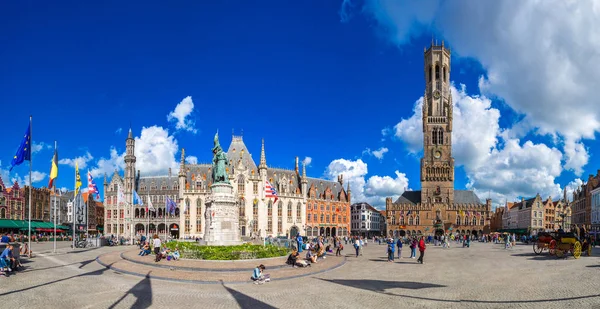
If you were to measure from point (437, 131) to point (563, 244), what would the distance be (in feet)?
251

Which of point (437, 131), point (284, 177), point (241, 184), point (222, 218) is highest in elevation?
point (437, 131)

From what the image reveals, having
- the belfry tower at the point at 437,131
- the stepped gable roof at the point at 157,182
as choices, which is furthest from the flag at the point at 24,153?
the belfry tower at the point at 437,131

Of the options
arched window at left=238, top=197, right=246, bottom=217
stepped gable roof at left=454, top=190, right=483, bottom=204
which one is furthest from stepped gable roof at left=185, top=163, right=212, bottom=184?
stepped gable roof at left=454, top=190, right=483, bottom=204

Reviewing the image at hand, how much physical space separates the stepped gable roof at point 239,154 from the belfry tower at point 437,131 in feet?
149

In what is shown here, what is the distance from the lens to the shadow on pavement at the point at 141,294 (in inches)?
A: 595

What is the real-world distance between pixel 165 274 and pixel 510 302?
54.1 ft

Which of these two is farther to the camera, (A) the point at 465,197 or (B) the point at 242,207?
(A) the point at 465,197

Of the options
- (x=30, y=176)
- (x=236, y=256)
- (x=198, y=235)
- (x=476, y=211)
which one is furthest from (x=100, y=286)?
(x=476, y=211)

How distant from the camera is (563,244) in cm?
2900

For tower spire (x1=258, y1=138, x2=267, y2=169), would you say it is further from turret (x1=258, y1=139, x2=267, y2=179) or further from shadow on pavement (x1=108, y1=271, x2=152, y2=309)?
shadow on pavement (x1=108, y1=271, x2=152, y2=309)

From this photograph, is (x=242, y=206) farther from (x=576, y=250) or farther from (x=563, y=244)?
(x=576, y=250)

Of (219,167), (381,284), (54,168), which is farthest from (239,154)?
(381,284)

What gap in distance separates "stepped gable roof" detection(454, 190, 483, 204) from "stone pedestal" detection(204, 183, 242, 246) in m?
84.3

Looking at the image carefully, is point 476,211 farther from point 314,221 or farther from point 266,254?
point 266,254
